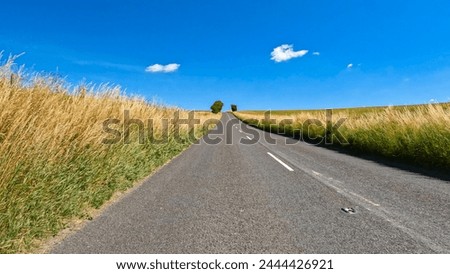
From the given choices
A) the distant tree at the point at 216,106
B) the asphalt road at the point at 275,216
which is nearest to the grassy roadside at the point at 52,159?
the asphalt road at the point at 275,216

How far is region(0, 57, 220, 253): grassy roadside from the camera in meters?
3.56

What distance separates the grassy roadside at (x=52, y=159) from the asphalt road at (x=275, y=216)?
376 millimetres

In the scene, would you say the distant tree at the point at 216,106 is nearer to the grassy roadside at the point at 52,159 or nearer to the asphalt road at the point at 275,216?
the grassy roadside at the point at 52,159

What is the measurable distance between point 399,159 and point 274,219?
7.68m

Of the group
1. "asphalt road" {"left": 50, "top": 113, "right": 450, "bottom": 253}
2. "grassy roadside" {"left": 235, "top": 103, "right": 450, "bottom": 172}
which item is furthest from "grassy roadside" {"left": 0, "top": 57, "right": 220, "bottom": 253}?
"grassy roadside" {"left": 235, "top": 103, "right": 450, "bottom": 172}

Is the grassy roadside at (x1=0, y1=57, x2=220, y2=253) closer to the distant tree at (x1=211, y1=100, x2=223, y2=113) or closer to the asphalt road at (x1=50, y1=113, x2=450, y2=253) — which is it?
the asphalt road at (x1=50, y1=113, x2=450, y2=253)

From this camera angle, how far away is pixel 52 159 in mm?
4418

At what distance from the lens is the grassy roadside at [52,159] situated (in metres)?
3.56

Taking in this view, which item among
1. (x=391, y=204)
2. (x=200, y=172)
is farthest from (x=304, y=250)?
(x=200, y=172)

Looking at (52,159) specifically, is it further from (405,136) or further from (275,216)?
(405,136)

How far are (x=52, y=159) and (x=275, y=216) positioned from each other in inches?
124

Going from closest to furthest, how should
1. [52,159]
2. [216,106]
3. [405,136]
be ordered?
[52,159] → [405,136] → [216,106]

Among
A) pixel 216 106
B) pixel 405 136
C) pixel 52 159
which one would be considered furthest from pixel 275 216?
pixel 216 106
